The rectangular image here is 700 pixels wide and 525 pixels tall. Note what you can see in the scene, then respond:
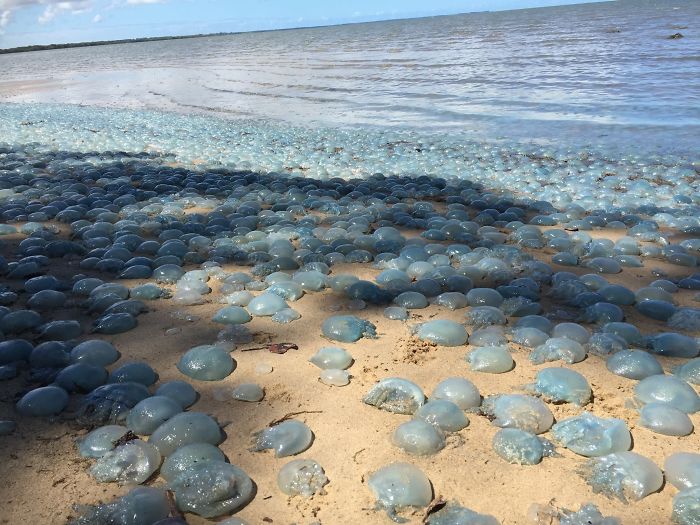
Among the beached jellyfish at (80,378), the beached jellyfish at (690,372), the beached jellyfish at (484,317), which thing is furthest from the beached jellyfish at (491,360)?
the beached jellyfish at (80,378)

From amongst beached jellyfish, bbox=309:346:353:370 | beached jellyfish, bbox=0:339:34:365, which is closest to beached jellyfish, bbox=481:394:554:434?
beached jellyfish, bbox=309:346:353:370

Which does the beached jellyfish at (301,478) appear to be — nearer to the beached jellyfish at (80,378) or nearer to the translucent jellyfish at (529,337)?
the beached jellyfish at (80,378)

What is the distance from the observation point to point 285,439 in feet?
5.05

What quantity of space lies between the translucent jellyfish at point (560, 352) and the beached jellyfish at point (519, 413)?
0.93ft

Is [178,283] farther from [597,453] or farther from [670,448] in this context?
[670,448]

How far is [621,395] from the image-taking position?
175 cm

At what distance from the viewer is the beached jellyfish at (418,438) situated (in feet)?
4.94

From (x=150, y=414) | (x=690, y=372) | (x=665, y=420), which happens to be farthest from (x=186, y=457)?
(x=690, y=372)

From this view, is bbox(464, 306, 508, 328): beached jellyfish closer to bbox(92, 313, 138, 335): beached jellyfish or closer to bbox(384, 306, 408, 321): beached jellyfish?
bbox(384, 306, 408, 321): beached jellyfish

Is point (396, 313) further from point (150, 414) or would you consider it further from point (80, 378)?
point (80, 378)

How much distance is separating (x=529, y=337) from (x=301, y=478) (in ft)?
3.43

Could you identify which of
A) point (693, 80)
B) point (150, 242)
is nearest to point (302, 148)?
point (150, 242)

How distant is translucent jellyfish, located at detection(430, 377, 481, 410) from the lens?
169cm

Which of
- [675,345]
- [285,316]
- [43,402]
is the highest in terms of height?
[43,402]
